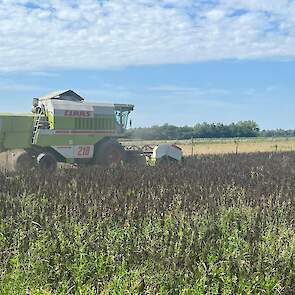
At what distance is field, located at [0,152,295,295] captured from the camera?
4688 mm

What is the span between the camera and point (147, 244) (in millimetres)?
5609

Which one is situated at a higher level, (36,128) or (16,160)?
(36,128)

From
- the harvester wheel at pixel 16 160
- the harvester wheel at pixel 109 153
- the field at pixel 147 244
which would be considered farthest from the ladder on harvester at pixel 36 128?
the field at pixel 147 244

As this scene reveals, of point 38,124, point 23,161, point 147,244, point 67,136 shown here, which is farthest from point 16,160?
point 147,244

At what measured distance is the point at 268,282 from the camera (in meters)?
4.59

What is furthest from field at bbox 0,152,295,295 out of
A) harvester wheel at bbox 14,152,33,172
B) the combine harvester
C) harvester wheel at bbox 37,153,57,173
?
the combine harvester

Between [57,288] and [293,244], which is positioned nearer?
[57,288]

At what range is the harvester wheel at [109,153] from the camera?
18125mm

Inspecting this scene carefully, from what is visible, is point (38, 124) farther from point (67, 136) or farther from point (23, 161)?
point (23, 161)

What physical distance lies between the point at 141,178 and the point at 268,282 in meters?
7.98

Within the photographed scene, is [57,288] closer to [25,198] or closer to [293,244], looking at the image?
[293,244]

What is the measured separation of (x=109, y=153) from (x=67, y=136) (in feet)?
5.34

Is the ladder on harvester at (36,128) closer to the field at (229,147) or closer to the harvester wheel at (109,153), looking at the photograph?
the harvester wheel at (109,153)

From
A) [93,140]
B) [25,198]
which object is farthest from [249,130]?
[25,198]
